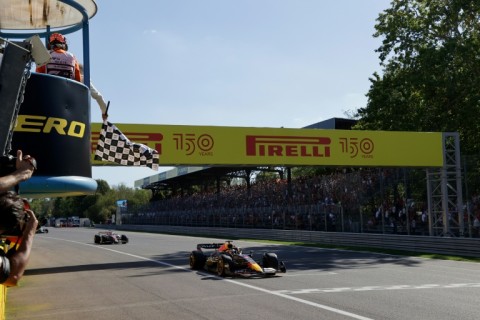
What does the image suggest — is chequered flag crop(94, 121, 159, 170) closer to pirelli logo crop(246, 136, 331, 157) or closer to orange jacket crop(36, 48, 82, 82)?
orange jacket crop(36, 48, 82, 82)

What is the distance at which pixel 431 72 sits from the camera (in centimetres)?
2855

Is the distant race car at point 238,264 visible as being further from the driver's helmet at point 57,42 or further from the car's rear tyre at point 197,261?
the driver's helmet at point 57,42

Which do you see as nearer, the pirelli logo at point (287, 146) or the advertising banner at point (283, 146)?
the advertising banner at point (283, 146)

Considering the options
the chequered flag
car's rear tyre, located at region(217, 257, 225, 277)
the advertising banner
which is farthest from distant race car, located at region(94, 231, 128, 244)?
→ the chequered flag

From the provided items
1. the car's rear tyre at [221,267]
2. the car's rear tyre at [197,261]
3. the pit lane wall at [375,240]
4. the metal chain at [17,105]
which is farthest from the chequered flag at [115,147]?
the pit lane wall at [375,240]

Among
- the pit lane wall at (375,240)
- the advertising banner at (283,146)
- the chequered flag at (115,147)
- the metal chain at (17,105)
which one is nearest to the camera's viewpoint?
the metal chain at (17,105)

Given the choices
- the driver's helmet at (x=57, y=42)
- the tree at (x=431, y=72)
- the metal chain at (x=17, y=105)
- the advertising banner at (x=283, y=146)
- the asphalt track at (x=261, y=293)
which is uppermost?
the tree at (x=431, y=72)

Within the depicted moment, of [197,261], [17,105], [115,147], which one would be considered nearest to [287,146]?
[197,261]

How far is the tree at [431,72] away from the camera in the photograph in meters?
28.5

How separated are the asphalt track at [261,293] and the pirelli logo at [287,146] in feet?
16.6

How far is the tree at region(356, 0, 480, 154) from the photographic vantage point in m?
28.5

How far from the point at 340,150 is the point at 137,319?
46.4 feet

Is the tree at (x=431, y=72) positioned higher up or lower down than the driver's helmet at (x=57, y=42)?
higher up

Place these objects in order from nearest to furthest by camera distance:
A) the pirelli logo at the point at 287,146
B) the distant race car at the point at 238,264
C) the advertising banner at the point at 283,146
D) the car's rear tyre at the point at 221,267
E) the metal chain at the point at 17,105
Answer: the metal chain at the point at 17,105
the distant race car at the point at 238,264
the car's rear tyre at the point at 221,267
the advertising banner at the point at 283,146
the pirelli logo at the point at 287,146
